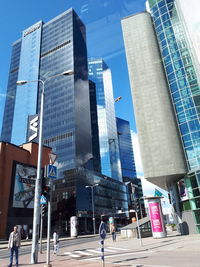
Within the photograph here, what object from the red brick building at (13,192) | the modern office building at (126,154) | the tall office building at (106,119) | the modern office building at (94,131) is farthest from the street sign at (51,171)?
the modern office building at (126,154)

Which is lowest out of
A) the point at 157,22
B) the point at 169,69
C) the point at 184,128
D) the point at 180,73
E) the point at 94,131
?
the point at 184,128

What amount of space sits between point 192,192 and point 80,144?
66878 millimetres

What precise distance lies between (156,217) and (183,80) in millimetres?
19998

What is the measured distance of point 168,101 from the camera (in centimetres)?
3244

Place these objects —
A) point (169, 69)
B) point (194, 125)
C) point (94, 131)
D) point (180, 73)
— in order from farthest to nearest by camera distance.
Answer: point (94, 131) < point (169, 69) < point (180, 73) < point (194, 125)

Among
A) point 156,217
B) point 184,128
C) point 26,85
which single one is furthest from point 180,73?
point 26,85

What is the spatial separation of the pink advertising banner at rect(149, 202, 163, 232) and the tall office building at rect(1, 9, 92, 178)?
200ft

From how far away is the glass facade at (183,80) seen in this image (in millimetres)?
27328

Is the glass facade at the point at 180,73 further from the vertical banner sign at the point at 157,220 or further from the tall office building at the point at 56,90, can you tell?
the tall office building at the point at 56,90

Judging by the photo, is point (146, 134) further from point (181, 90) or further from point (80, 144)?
point (80, 144)

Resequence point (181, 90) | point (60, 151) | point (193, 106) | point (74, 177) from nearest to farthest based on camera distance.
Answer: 1. point (193, 106)
2. point (181, 90)
3. point (74, 177)
4. point (60, 151)

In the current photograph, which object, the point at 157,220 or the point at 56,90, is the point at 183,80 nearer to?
the point at 157,220

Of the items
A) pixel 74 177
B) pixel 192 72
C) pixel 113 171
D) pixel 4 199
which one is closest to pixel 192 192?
pixel 192 72

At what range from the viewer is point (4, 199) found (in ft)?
152
